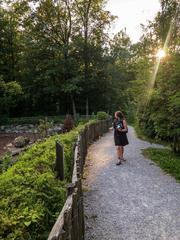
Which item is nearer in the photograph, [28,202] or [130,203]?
[28,202]

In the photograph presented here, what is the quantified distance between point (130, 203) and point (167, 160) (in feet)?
16.0

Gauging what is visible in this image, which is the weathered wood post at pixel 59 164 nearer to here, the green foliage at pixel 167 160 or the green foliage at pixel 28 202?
the green foliage at pixel 28 202

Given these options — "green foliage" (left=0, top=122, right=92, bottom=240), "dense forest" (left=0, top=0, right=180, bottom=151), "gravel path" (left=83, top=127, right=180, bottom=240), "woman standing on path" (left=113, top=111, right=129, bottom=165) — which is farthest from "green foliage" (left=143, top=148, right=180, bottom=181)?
"dense forest" (left=0, top=0, right=180, bottom=151)

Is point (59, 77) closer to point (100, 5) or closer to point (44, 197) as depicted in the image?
point (100, 5)

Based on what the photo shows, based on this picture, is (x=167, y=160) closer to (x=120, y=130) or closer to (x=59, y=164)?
(x=120, y=130)

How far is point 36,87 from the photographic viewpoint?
35.6 m

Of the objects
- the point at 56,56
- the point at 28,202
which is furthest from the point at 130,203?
the point at 56,56

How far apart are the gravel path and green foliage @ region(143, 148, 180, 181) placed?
27 cm

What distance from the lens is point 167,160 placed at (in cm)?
1123

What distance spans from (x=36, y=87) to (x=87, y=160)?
984 inches

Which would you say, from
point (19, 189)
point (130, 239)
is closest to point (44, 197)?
point (19, 189)

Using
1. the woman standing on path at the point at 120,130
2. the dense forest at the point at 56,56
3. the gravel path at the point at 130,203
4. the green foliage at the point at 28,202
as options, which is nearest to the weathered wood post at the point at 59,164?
the green foliage at the point at 28,202

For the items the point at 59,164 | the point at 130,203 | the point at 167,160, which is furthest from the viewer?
the point at 167,160

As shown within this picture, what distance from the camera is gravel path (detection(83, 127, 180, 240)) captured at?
213 inches
